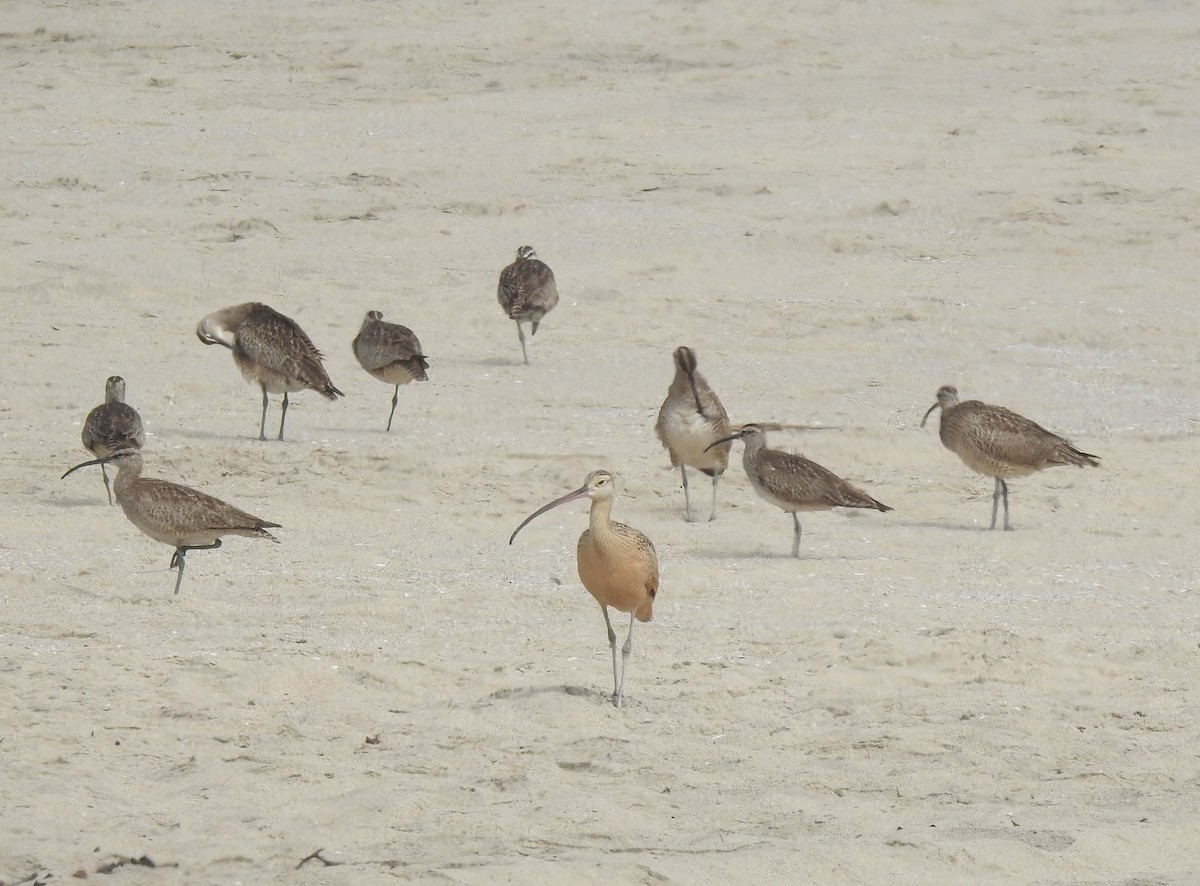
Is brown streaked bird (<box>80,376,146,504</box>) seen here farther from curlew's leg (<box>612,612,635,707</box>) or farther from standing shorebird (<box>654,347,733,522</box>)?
curlew's leg (<box>612,612,635,707</box>)

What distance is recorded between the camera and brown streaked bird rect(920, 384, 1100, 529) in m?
12.8

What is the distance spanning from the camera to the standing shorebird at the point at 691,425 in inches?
505

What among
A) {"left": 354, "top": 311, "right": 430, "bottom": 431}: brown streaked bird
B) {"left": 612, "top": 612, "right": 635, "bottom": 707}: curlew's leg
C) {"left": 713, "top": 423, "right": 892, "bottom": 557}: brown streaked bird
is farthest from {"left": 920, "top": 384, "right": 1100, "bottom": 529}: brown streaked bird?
{"left": 612, "top": 612, "right": 635, "bottom": 707}: curlew's leg

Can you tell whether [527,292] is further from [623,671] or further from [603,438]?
[623,671]

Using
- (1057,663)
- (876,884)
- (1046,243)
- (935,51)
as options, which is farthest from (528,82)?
(876,884)

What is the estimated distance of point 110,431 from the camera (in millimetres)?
12219

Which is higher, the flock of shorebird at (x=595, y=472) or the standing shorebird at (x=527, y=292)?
the standing shorebird at (x=527, y=292)

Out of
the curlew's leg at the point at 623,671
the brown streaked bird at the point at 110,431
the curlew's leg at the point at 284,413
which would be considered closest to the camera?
the curlew's leg at the point at 623,671

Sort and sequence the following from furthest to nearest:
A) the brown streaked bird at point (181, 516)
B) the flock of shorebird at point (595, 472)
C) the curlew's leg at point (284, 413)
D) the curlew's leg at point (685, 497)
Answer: the curlew's leg at point (284, 413) → the curlew's leg at point (685, 497) → the brown streaked bird at point (181, 516) → the flock of shorebird at point (595, 472)

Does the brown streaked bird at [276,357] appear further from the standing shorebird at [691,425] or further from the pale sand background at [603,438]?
the standing shorebird at [691,425]

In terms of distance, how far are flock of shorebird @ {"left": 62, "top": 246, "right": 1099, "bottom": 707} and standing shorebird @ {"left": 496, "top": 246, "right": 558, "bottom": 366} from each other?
0.01 m

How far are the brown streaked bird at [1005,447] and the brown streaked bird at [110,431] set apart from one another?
5129mm

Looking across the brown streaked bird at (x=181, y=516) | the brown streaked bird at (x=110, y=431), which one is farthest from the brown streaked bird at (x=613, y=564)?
the brown streaked bird at (x=110, y=431)

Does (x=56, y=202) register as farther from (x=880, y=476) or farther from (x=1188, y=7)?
(x=1188, y=7)
